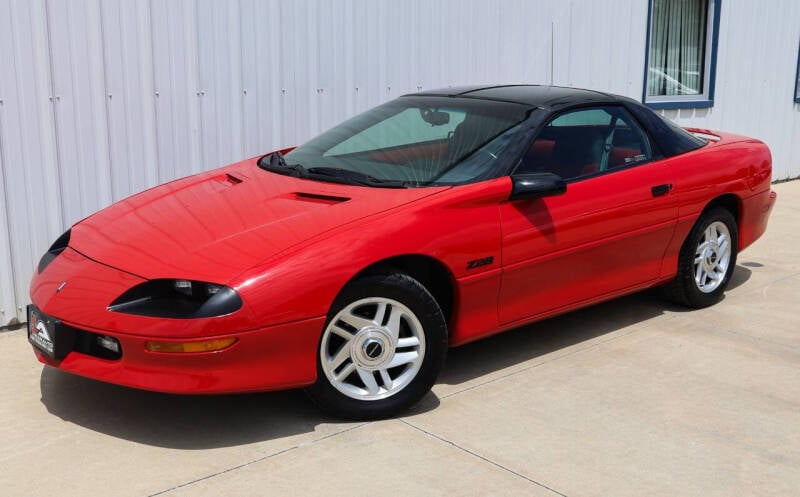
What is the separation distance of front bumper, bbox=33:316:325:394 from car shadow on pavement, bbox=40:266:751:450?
0.34 m

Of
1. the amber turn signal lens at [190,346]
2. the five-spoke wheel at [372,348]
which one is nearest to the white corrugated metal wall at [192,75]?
the amber turn signal lens at [190,346]

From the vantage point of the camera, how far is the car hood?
3.81 m

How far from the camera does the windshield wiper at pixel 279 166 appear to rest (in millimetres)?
4828

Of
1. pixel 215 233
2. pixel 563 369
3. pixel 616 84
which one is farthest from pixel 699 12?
Result: pixel 215 233

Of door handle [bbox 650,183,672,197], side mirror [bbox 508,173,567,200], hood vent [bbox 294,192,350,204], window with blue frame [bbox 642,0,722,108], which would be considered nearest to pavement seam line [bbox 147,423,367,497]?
hood vent [bbox 294,192,350,204]

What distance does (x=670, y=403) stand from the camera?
4328 millimetres

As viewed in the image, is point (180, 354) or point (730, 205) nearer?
point (180, 354)

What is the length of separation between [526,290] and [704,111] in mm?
6899

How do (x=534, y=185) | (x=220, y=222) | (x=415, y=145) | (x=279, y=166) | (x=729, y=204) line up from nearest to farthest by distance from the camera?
(x=220, y=222) < (x=534, y=185) < (x=415, y=145) < (x=279, y=166) < (x=729, y=204)

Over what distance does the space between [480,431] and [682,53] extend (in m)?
7.83

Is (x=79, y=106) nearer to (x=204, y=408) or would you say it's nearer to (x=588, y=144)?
(x=204, y=408)

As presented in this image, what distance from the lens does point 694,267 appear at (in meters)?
5.70

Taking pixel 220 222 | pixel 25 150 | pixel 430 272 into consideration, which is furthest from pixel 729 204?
pixel 25 150

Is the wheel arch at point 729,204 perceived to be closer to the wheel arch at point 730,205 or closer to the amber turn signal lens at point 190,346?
the wheel arch at point 730,205
